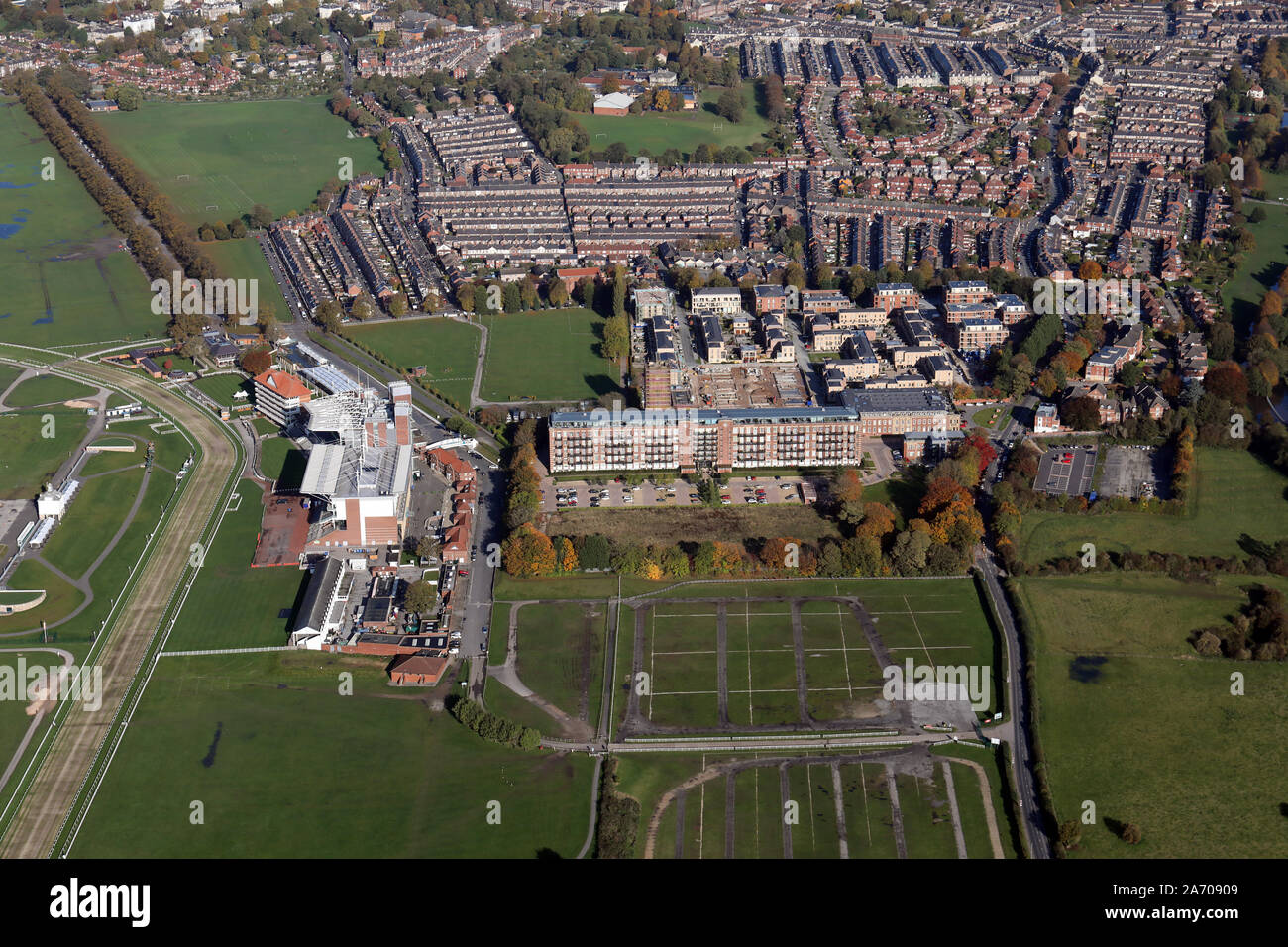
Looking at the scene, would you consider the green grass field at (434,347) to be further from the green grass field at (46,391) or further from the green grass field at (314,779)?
the green grass field at (314,779)

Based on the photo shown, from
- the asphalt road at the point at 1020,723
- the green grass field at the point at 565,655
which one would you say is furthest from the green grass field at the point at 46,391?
the asphalt road at the point at 1020,723

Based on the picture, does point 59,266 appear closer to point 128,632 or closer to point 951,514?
point 128,632

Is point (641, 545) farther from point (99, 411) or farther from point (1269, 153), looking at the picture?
point (1269, 153)

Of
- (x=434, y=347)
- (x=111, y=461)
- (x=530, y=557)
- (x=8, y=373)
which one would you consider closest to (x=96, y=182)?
(x=8, y=373)

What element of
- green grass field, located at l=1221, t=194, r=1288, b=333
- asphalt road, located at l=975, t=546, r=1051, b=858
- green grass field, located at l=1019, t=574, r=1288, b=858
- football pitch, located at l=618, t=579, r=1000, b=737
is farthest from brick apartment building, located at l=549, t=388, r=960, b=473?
green grass field, located at l=1221, t=194, r=1288, b=333

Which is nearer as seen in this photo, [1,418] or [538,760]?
[538,760]

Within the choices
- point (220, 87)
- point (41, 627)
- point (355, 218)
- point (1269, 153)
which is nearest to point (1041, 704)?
point (41, 627)
